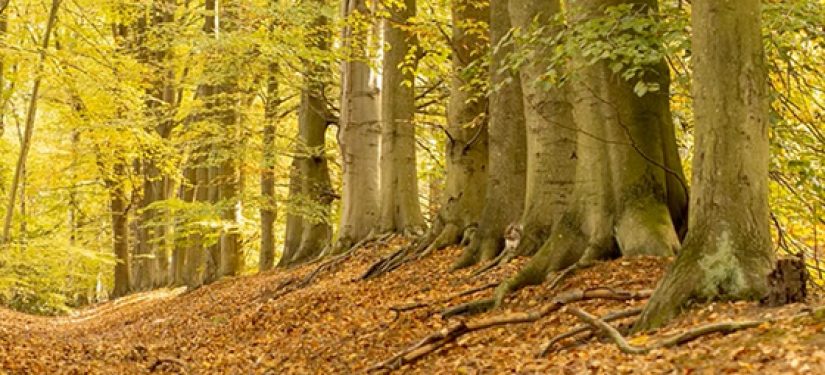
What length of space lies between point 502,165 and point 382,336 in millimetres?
3013

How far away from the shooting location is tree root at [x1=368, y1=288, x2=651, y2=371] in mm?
6836

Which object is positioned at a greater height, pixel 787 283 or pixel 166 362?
pixel 787 283

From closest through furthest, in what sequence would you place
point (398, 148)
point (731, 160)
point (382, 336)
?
point (731, 160) < point (382, 336) < point (398, 148)

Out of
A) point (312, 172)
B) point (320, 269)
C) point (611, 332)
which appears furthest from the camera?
point (312, 172)

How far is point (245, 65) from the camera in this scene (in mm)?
17297

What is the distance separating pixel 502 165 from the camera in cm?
1044

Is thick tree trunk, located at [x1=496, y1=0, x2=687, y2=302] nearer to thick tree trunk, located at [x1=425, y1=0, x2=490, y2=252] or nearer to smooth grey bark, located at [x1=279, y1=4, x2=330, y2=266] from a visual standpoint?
thick tree trunk, located at [x1=425, y1=0, x2=490, y2=252]

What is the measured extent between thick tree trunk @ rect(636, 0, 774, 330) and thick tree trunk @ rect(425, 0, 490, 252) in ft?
19.9

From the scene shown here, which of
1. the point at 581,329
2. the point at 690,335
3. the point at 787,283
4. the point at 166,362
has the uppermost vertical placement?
the point at 787,283

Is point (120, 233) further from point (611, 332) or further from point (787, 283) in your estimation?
point (787, 283)

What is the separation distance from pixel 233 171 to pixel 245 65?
12.6 ft

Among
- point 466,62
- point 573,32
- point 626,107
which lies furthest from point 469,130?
point 573,32

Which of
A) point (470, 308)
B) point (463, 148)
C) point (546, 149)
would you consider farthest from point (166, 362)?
point (546, 149)

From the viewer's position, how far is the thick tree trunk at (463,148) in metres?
11.9
